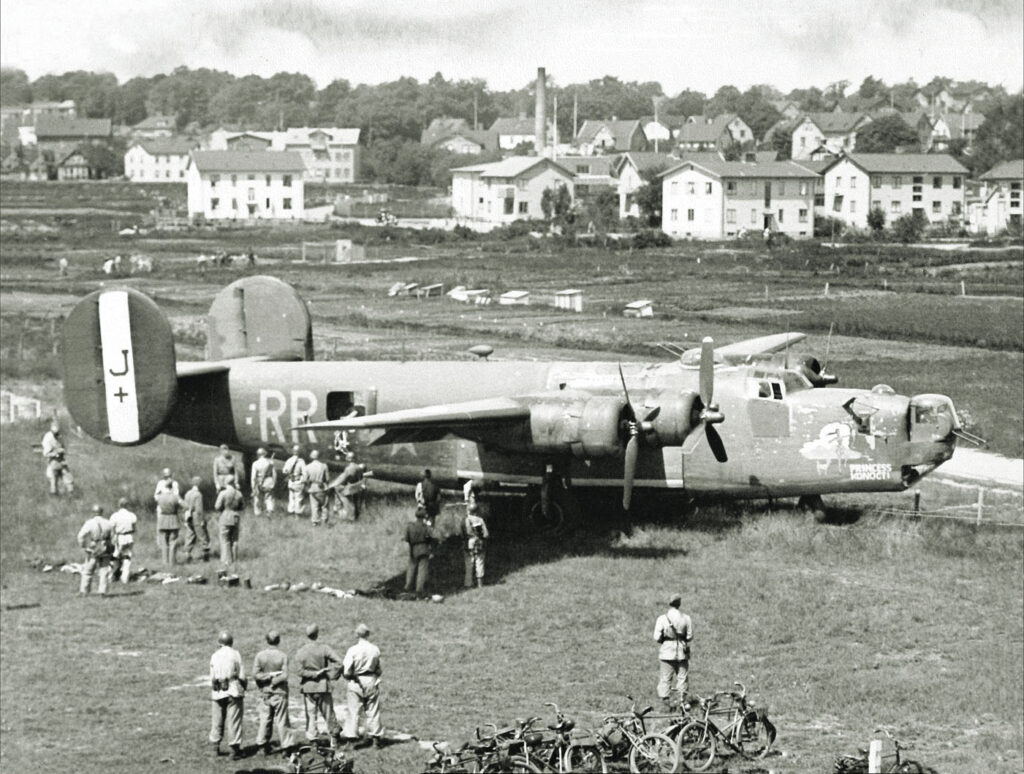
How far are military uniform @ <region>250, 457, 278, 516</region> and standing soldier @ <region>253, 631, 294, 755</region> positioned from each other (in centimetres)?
1282

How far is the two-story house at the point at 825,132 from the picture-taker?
616 feet

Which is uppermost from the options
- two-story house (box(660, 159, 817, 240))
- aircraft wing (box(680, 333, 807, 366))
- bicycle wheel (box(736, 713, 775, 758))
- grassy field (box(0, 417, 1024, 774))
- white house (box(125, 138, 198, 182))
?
white house (box(125, 138, 198, 182))

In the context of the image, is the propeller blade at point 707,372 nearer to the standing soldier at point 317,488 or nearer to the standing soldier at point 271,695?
the standing soldier at point 317,488

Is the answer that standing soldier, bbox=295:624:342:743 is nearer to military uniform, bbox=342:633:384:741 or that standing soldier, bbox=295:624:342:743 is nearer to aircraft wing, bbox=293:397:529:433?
military uniform, bbox=342:633:384:741

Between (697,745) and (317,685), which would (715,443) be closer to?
(317,685)

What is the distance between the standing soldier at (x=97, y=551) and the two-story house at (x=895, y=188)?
100m

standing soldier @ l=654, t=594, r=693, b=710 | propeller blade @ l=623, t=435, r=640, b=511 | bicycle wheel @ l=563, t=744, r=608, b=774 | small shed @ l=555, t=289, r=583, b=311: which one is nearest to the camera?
bicycle wheel @ l=563, t=744, r=608, b=774

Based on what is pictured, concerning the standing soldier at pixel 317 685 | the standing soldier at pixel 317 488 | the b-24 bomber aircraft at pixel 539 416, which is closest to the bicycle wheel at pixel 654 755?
the standing soldier at pixel 317 685

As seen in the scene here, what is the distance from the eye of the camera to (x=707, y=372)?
96.0 feet

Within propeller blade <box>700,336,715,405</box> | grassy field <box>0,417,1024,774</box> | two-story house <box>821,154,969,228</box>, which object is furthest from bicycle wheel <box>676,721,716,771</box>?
two-story house <box>821,154,969,228</box>

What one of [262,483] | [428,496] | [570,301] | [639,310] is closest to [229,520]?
[262,483]

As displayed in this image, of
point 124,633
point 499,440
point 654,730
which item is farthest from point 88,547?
point 654,730

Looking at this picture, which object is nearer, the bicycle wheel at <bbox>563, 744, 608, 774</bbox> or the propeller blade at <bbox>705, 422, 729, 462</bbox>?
the bicycle wheel at <bbox>563, 744, 608, 774</bbox>

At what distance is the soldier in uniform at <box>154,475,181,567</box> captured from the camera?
30922 millimetres
